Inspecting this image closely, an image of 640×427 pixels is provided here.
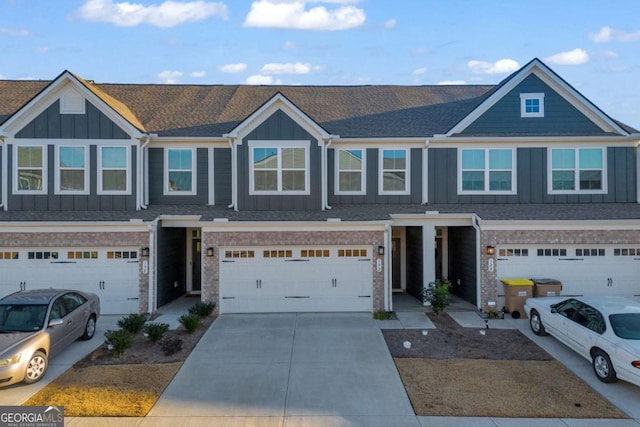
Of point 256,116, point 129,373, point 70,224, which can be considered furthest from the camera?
point 256,116

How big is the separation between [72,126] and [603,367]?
1605 cm

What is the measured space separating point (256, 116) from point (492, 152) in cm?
855

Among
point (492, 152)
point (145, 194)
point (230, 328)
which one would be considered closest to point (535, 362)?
point (230, 328)

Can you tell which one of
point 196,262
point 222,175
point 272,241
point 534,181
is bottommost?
point 196,262

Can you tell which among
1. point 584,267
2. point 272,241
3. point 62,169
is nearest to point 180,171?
point 62,169

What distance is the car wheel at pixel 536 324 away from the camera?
413 inches

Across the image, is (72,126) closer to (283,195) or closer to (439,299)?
(283,195)

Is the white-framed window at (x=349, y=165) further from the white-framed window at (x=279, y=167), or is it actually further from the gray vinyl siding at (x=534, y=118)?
the gray vinyl siding at (x=534, y=118)

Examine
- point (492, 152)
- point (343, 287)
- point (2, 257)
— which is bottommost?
point (343, 287)

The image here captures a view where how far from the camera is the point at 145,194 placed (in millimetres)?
14391

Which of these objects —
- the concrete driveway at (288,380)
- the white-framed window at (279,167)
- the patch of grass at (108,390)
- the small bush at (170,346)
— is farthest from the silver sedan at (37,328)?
the white-framed window at (279,167)

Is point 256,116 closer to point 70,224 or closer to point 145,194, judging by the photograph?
point 145,194

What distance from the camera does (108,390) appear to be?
738 centimetres

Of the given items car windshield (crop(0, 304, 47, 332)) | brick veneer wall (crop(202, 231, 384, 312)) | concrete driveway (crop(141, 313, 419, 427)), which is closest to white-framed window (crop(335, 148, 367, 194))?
brick veneer wall (crop(202, 231, 384, 312))
